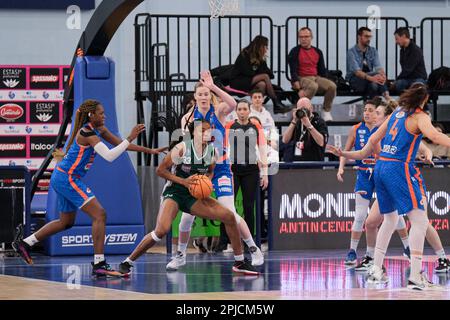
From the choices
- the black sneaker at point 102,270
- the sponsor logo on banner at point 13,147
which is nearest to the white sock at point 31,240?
the black sneaker at point 102,270

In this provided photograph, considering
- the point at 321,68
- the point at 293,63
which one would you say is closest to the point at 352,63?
the point at 321,68

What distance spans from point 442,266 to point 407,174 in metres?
2.30

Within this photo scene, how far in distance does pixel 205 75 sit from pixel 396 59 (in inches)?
343

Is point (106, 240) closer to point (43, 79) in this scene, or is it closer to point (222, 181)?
point (222, 181)

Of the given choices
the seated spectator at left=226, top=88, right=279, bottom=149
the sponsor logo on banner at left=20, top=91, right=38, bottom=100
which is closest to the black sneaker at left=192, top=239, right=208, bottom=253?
the seated spectator at left=226, top=88, right=279, bottom=149

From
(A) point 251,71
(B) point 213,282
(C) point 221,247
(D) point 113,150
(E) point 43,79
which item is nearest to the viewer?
(B) point 213,282

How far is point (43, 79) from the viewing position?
19.0 m

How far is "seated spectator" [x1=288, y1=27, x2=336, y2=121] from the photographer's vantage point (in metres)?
18.4

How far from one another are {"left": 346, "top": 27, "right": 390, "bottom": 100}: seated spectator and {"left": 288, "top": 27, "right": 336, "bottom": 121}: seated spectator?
59 cm

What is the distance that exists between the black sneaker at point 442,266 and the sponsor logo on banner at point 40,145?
27.5 feet

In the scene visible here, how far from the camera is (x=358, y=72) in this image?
1895cm

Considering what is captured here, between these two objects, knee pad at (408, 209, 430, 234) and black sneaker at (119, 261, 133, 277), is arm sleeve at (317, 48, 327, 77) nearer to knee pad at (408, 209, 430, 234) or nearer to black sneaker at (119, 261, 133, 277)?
black sneaker at (119, 261, 133, 277)
